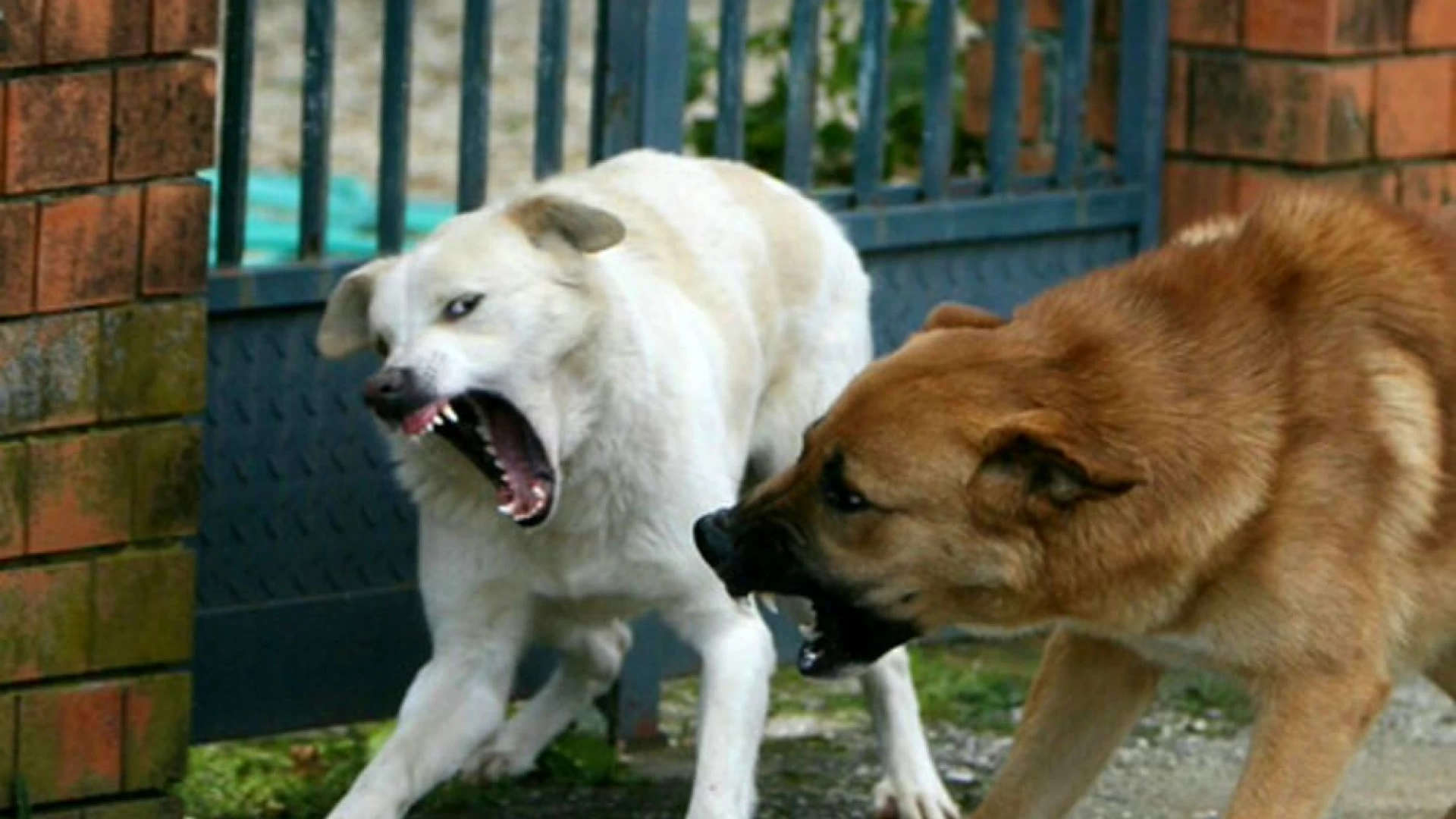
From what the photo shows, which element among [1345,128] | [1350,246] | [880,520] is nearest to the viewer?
[880,520]

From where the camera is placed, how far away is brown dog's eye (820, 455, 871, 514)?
4.55m

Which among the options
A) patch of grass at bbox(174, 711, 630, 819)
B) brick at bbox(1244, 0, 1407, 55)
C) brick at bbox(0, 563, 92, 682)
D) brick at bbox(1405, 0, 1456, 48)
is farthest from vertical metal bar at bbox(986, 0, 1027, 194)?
brick at bbox(0, 563, 92, 682)

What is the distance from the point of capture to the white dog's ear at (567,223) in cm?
518

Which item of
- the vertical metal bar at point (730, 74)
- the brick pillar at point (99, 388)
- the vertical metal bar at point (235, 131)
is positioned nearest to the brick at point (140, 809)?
the brick pillar at point (99, 388)

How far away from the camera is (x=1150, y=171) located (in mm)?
7207

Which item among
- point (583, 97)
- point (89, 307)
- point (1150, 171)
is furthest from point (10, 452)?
point (583, 97)

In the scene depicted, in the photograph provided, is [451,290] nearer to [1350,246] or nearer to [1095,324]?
[1095,324]

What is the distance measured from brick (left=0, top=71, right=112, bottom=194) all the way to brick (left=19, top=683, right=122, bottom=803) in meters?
0.81

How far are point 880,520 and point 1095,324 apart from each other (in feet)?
1.45

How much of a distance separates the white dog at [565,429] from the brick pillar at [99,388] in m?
0.34

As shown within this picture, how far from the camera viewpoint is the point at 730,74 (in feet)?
21.5

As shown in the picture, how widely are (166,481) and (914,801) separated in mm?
1523

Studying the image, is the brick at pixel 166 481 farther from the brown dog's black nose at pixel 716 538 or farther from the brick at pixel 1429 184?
the brick at pixel 1429 184

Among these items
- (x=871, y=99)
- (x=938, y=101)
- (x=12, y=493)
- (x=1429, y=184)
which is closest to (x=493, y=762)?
(x=12, y=493)
